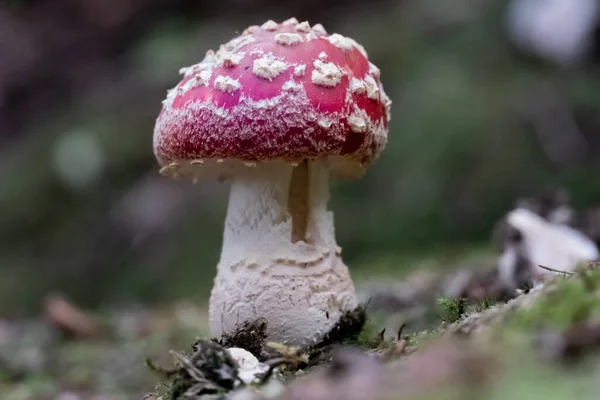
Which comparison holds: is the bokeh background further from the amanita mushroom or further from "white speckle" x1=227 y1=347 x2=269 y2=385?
"white speckle" x1=227 y1=347 x2=269 y2=385

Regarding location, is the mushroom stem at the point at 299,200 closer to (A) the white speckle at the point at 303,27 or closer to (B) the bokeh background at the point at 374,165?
(A) the white speckle at the point at 303,27

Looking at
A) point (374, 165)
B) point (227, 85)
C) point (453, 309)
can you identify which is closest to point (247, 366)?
point (453, 309)

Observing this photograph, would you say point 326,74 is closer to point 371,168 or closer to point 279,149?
point 279,149

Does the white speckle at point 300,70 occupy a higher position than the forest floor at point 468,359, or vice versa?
the white speckle at point 300,70

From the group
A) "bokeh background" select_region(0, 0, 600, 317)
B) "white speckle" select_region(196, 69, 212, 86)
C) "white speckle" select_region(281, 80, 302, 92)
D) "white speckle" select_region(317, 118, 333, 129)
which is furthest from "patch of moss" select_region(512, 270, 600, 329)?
"bokeh background" select_region(0, 0, 600, 317)

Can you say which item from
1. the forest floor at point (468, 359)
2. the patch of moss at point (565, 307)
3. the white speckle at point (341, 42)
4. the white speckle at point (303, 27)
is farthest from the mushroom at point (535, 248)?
the patch of moss at point (565, 307)

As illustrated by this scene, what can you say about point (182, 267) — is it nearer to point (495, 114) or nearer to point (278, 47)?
point (495, 114)

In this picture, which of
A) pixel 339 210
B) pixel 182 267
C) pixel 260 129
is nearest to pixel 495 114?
pixel 339 210
